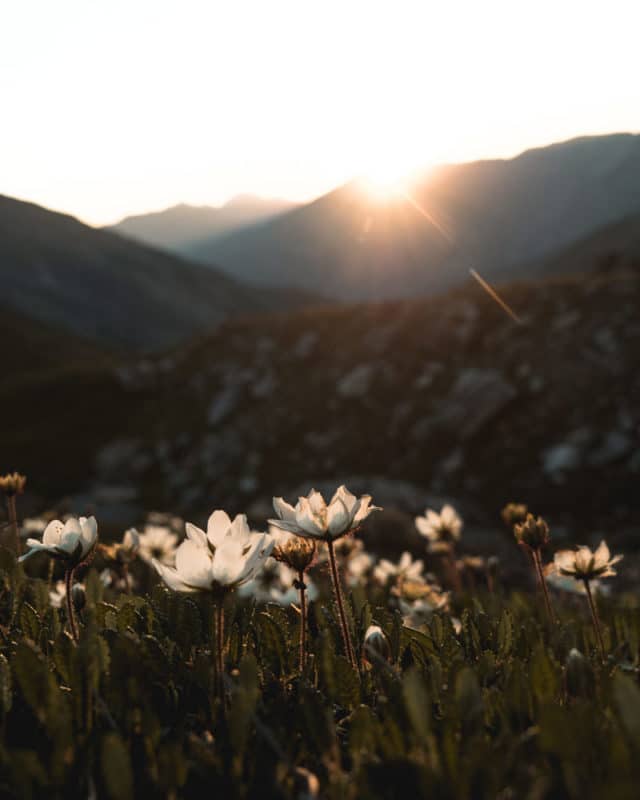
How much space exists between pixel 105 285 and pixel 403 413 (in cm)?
13400

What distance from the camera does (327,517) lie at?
8.10 ft

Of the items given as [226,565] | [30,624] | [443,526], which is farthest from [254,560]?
[443,526]

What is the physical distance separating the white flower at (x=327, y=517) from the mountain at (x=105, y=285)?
11813cm

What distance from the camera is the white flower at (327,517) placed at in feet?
7.96

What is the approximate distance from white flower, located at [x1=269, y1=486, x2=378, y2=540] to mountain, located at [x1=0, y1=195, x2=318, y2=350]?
118128 millimetres

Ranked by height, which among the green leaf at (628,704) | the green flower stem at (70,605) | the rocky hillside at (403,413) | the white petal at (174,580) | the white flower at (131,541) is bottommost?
the green leaf at (628,704)

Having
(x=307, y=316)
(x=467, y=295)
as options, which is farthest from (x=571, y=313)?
(x=307, y=316)

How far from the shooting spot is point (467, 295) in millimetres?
22578

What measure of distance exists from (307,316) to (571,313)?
10678 millimetres

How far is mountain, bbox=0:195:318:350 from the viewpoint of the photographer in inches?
4973

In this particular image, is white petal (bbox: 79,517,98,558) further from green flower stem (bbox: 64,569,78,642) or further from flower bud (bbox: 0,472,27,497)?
flower bud (bbox: 0,472,27,497)

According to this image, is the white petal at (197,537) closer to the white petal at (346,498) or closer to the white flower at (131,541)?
the white petal at (346,498)

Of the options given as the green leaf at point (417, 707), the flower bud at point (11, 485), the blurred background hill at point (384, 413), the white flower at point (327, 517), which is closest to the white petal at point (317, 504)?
the white flower at point (327, 517)

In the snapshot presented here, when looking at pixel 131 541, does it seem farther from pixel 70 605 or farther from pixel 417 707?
pixel 417 707
